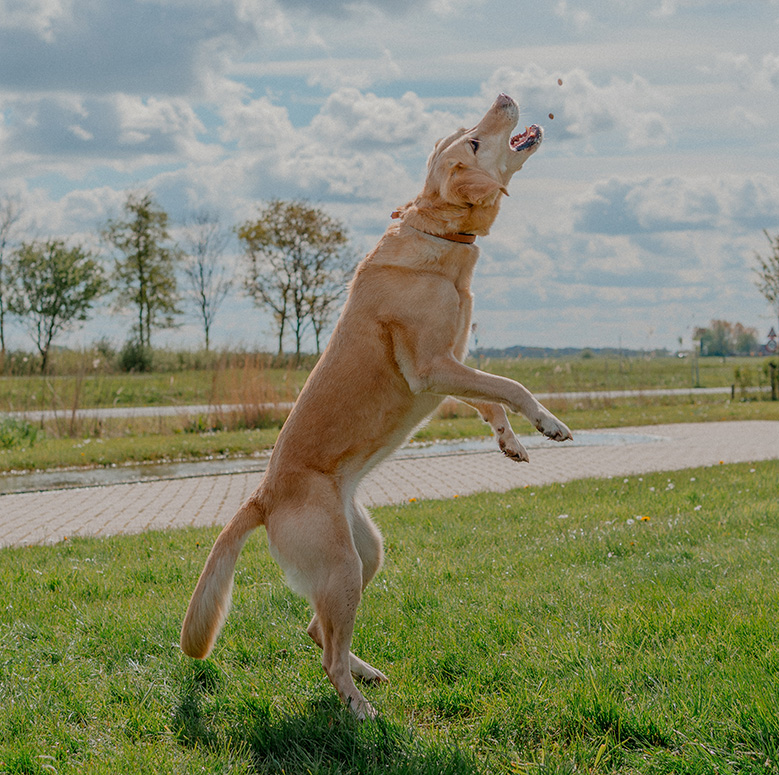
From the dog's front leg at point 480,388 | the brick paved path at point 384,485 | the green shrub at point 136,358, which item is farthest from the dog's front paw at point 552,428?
the green shrub at point 136,358

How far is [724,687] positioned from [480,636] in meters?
1.20

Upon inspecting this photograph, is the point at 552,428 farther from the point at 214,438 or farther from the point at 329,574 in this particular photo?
the point at 214,438

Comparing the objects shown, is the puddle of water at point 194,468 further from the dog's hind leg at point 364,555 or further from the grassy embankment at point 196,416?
the dog's hind leg at point 364,555

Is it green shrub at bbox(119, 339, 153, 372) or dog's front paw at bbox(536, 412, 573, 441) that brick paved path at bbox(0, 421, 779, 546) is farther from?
green shrub at bbox(119, 339, 153, 372)

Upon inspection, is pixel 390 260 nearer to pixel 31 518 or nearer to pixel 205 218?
pixel 31 518

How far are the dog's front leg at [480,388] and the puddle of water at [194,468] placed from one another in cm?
656

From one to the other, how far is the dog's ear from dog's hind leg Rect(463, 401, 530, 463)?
1022mm

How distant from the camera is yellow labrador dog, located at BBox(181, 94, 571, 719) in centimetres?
346

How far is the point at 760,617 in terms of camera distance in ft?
13.6

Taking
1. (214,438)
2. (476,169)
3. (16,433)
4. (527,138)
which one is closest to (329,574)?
(476,169)

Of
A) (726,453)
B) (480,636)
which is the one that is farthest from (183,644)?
(726,453)

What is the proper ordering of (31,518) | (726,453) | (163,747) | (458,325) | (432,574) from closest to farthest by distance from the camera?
(163,747)
(458,325)
(432,574)
(31,518)
(726,453)

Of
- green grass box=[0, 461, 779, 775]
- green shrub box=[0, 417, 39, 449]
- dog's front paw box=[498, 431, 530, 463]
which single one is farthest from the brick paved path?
green shrub box=[0, 417, 39, 449]

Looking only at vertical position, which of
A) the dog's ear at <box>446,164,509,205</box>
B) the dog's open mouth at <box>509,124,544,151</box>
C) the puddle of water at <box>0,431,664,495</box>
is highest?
the dog's open mouth at <box>509,124,544,151</box>
